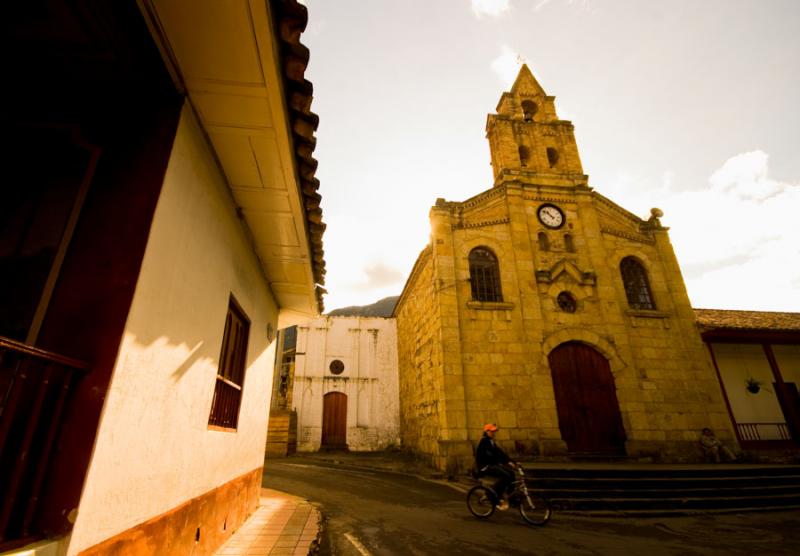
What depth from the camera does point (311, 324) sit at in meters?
22.5

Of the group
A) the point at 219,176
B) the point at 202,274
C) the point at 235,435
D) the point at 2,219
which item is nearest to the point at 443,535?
the point at 235,435

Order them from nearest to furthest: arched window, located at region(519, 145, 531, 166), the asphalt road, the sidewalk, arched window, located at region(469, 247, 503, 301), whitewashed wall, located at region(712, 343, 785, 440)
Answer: the sidewalk < the asphalt road < arched window, located at region(469, 247, 503, 301) < whitewashed wall, located at region(712, 343, 785, 440) < arched window, located at region(519, 145, 531, 166)

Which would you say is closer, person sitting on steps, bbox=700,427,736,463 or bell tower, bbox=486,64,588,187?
person sitting on steps, bbox=700,427,736,463

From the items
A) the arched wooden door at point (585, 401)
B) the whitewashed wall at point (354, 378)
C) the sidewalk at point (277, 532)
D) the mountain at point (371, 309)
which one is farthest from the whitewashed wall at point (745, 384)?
the mountain at point (371, 309)

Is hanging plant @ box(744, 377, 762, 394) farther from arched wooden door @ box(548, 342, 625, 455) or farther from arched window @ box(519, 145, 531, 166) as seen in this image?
arched window @ box(519, 145, 531, 166)

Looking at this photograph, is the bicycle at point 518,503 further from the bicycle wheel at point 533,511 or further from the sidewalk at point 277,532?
the sidewalk at point 277,532

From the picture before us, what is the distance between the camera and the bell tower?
15.5 meters

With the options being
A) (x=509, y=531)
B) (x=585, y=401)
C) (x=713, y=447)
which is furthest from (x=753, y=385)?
(x=509, y=531)

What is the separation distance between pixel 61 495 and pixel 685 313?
17.1 meters

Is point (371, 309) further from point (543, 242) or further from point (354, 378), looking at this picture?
point (543, 242)

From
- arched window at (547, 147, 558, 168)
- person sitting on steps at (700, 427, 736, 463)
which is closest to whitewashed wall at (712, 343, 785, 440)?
person sitting on steps at (700, 427, 736, 463)

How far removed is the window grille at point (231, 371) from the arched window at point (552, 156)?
584 inches

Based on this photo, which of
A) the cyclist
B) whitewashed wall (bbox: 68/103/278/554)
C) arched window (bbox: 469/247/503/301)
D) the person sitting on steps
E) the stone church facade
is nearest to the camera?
whitewashed wall (bbox: 68/103/278/554)

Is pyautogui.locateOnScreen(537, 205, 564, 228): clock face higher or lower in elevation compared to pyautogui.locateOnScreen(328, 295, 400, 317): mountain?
lower
